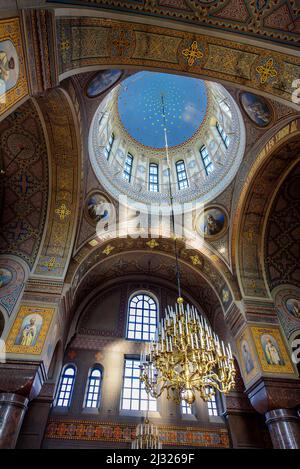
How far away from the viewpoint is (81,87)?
308 inches

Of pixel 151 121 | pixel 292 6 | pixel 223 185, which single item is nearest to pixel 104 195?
pixel 223 185

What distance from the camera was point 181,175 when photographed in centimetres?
1360

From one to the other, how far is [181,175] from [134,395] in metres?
9.56

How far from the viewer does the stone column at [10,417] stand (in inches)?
249

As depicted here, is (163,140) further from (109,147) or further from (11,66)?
(11,66)

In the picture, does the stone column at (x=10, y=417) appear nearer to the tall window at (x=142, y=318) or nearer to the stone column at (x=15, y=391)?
the stone column at (x=15, y=391)

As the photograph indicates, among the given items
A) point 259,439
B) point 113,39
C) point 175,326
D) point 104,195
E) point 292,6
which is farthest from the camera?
point 104,195

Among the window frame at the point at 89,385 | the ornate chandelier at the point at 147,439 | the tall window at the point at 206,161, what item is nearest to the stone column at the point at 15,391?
the ornate chandelier at the point at 147,439

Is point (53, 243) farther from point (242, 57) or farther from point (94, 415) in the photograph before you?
point (242, 57)

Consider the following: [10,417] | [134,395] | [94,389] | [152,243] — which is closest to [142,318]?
[134,395]
